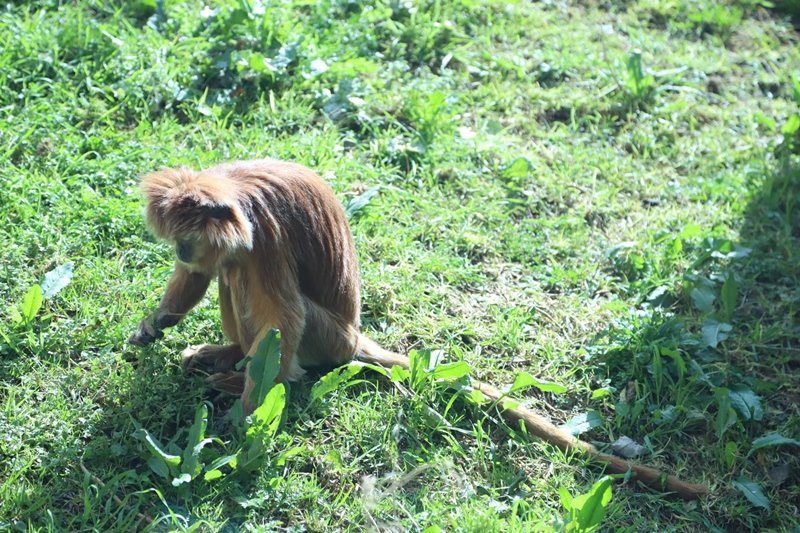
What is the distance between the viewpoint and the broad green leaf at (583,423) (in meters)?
5.05

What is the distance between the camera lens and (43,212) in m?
5.68

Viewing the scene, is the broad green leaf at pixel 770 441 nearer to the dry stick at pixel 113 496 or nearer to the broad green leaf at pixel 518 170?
the broad green leaf at pixel 518 170

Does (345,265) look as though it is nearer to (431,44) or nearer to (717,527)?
(717,527)

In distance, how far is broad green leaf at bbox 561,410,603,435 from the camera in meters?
5.05

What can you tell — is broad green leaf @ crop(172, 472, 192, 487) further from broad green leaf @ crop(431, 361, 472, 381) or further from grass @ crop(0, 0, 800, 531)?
broad green leaf @ crop(431, 361, 472, 381)

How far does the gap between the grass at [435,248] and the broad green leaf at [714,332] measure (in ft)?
0.10

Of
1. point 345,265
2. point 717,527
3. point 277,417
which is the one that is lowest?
point 717,527

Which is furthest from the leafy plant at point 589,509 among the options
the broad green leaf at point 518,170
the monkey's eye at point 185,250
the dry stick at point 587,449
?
the broad green leaf at point 518,170

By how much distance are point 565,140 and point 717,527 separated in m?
3.49

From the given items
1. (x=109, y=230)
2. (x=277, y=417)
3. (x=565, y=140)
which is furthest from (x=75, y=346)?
(x=565, y=140)

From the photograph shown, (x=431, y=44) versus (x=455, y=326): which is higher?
(x=431, y=44)

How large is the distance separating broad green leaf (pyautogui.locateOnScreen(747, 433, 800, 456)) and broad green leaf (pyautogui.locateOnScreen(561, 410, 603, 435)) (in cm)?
83

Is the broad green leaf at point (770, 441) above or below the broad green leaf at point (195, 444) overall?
below

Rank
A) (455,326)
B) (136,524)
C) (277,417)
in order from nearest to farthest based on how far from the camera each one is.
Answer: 1. (136,524)
2. (277,417)
3. (455,326)
